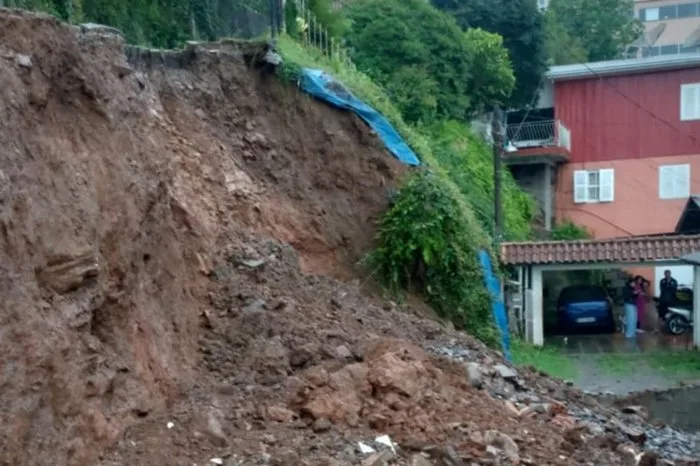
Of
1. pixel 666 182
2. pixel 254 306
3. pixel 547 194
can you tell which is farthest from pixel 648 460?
pixel 666 182

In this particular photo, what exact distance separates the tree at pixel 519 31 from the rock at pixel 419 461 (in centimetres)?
2520

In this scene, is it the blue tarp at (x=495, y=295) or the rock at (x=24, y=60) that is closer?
the rock at (x=24, y=60)

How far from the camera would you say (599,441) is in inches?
379

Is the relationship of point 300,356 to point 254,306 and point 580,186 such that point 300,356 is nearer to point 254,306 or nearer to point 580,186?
point 254,306

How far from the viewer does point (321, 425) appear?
7.67 metres

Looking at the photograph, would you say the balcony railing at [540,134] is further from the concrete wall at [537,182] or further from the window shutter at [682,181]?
the window shutter at [682,181]

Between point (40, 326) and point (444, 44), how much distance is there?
21692 mm

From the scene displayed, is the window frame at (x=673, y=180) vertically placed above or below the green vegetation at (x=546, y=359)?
above

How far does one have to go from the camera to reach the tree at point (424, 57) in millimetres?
24984

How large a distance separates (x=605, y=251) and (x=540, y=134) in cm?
914

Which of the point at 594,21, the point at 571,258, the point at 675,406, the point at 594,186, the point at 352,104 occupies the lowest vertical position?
the point at 675,406

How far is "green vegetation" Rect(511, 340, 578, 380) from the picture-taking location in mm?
17797

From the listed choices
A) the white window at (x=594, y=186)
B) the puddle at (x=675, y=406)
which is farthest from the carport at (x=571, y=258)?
the white window at (x=594, y=186)

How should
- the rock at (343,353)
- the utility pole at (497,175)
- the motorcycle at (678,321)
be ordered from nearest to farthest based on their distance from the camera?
the rock at (343,353), the utility pole at (497,175), the motorcycle at (678,321)
